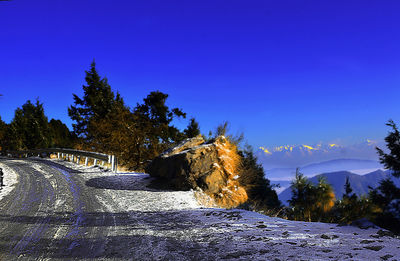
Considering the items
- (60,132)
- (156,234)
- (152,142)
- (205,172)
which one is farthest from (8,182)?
(60,132)

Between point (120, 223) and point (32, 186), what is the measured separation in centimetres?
673

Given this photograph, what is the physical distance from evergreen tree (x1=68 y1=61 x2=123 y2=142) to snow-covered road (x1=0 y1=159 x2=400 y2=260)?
25.8 meters

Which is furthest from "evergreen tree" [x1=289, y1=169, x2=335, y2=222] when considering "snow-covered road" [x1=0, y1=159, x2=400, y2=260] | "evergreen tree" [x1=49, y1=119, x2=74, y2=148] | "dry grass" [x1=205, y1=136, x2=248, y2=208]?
"evergreen tree" [x1=49, y1=119, x2=74, y2=148]

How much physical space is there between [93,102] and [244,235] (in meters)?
32.4

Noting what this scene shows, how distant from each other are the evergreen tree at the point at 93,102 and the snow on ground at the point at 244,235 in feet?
90.0

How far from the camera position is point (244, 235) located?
203 inches

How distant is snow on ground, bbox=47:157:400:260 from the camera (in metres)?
3.95

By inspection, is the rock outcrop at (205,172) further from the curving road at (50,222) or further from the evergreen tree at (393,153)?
the evergreen tree at (393,153)

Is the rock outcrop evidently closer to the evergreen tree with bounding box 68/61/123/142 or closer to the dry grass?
the dry grass

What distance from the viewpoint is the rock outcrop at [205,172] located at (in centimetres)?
1132

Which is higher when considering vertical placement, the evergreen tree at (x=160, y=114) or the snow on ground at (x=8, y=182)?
the evergreen tree at (x=160, y=114)

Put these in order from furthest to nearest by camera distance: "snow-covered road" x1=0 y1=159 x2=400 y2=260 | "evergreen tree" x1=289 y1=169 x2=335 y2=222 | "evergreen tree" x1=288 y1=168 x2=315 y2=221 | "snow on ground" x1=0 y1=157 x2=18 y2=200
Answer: "evergreen tree" x1=288 y1=168 x2=315 y2=221, "evergreen tree" x1=289 y1=169 x2=335 y2=222, "snow on ground" x1=0 y1=157 x2=18 y2=200, "snow-covered road" x1=0 y1=159 x2=400 y2=260

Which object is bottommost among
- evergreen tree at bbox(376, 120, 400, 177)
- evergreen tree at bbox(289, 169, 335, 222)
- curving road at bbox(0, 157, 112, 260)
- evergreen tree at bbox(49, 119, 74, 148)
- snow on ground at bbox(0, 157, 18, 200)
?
evergreen tree at bbox(289, 169, 335, 222)

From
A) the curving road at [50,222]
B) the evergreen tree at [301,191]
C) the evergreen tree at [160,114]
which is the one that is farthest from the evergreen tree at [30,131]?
the evergreen tree at [301,191]
